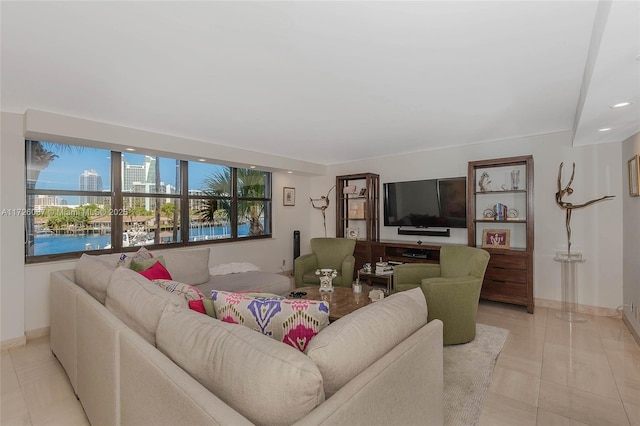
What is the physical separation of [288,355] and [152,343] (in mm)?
832

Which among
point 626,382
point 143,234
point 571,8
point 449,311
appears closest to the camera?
point 571,8

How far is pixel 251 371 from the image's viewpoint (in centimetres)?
91

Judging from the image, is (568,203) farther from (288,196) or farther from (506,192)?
(288,196)

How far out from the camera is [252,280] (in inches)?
144

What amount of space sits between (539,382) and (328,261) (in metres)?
2.99

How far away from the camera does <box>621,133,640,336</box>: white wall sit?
3.06 meters

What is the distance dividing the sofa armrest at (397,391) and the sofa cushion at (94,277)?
5.97 feet

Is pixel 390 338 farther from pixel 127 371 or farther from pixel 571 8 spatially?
pixel 571 8

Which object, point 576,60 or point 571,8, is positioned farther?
point 576,60

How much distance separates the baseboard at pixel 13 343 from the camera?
300 cm

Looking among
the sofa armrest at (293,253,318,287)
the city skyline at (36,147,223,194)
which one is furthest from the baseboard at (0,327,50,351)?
the sofa armrest at (293,253,318,287)

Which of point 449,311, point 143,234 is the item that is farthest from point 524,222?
point 143,234

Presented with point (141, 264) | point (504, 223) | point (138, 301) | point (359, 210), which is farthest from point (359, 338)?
point (359, 210)

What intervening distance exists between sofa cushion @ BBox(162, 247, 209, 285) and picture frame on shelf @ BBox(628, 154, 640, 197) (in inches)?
182
